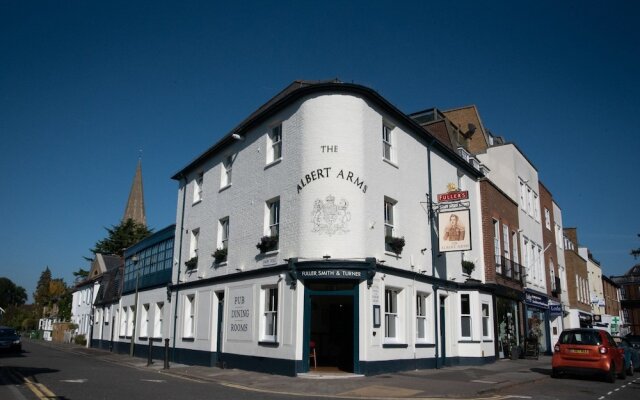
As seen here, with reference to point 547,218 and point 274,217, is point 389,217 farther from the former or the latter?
point 547,218

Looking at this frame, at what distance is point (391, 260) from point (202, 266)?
9628 millimetres

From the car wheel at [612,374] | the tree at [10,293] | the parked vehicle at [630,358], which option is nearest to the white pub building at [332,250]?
the parked vehicle at [630,358]

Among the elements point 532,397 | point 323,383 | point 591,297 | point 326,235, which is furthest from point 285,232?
point 591,297

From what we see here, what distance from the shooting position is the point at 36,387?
1236 centimetres

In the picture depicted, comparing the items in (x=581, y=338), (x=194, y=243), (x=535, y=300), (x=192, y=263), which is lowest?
(x=581, y=338)

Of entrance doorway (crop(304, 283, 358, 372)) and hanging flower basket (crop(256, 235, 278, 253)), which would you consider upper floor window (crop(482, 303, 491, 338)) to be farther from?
hanging flower basket (crop(256, 235, 278, 253))

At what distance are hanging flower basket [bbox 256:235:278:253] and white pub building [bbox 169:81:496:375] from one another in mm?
38

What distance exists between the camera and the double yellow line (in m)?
10.9

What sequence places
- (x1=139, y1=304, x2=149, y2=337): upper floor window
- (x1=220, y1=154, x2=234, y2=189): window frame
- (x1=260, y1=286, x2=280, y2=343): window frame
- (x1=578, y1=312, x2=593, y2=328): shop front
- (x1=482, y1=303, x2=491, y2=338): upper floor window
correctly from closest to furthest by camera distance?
(x1=260, y1=286, x2=280, y2=343): window frame
(x1=220, y1=154, x2=234, y2=189): window frame
(x1=482, y1=303, x2=491, y2=338): upper floor window
(x1=139, y1=304, x2=149, y2=337): upper floor window
(x1=578, y1=312, x2=593, y2=328): shop front

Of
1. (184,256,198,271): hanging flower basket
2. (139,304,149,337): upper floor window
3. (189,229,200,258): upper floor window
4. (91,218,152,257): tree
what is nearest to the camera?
(184,256,198,271): hanging flower basket

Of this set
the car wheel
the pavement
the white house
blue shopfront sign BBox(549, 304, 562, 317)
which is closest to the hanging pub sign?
the pavement

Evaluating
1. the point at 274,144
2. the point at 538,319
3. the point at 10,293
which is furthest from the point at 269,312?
the point at 10,293

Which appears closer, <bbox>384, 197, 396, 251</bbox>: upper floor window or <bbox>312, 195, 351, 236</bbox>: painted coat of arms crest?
<bbox>312, 195, 351, 236</bbox>: painted coat of arms crest

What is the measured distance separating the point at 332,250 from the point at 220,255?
22.8ft
